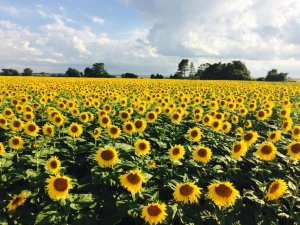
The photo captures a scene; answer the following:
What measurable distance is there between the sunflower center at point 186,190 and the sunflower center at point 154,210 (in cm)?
57

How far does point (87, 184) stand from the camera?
657 centimetres

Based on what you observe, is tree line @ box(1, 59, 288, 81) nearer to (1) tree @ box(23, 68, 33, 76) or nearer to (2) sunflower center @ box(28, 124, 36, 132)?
(1) tree @ box(23, 68, 33, 76)

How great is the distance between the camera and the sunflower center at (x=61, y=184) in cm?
559

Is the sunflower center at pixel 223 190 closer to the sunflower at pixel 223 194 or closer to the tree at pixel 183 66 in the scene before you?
the sunflower at pixel 223 194

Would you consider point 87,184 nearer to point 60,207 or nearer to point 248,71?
point 60,207

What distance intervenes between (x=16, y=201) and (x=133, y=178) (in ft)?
7.49

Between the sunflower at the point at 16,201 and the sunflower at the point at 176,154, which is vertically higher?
the sunflower at the point at 176,154

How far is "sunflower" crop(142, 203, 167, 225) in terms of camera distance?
510cm

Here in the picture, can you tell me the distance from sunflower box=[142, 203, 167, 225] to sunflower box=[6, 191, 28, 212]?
2433 mm

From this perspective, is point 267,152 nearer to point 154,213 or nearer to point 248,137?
point 248,137

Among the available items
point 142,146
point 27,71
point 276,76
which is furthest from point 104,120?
point 276,76

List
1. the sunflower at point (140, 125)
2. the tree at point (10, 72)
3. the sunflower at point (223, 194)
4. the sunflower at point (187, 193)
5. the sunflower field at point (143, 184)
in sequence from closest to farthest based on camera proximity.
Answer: the sunflower at point (223, 194), the sunflower at point (187, 193), the sunflower field at point (143, 184), the sunflower at point (140, 125), the tree at point (10, 72)

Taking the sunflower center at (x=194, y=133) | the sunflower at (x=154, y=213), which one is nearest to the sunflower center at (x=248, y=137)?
the sunflower center at (x=194, y=133)

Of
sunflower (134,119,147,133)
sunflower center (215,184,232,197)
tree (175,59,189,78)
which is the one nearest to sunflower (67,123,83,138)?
sunflower (134,119,147,133)
